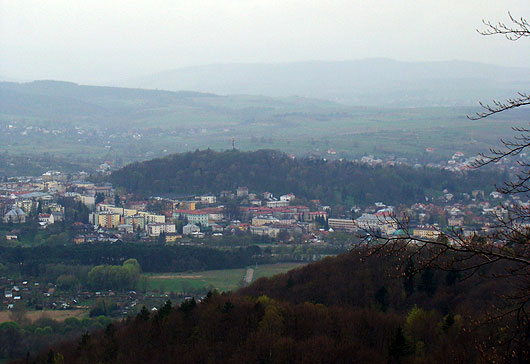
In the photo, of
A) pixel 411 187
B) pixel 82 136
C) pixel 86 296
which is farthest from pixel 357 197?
pixel 82 136

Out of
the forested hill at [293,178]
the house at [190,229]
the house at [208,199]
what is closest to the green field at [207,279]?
the house at [190,229]

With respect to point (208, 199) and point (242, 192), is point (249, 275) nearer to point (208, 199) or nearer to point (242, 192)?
point (208, 199)

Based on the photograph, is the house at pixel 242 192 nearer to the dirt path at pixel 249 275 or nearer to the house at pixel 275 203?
the house at pixel 275 203

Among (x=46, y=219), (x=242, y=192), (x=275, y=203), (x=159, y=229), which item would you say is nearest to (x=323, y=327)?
(x=159, y=229)

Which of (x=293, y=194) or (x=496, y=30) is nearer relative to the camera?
(x=496, y=30)

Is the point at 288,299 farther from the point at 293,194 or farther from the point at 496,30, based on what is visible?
the point at 293,194

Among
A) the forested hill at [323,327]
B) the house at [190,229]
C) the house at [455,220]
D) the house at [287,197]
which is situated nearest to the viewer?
the forested hill at [323,327]

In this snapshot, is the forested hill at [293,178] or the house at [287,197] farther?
the forested hill at [293,178]
